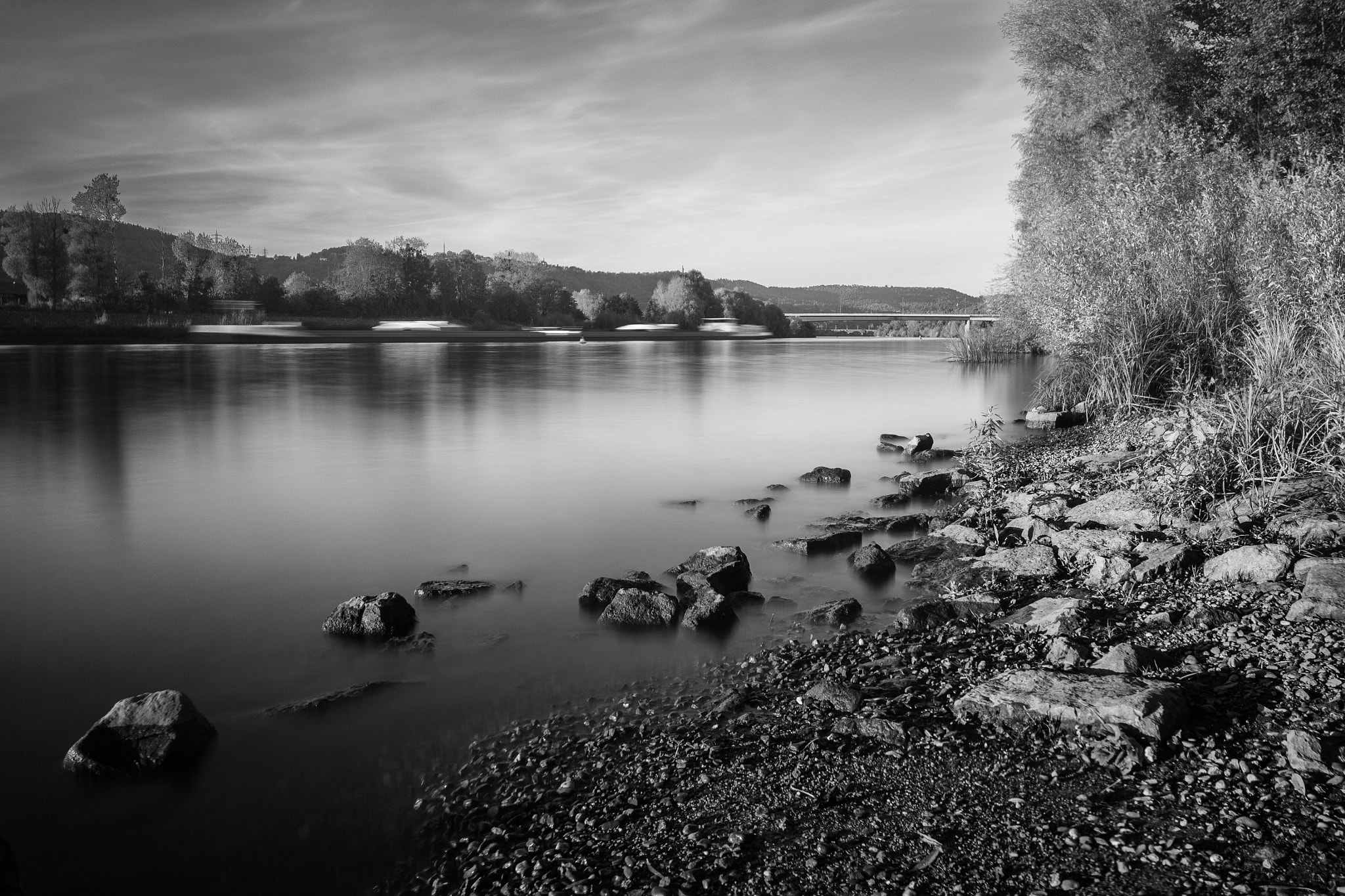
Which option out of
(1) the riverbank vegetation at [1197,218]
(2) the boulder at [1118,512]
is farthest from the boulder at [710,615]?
(1) the riverbank vegetation at [1197,218]

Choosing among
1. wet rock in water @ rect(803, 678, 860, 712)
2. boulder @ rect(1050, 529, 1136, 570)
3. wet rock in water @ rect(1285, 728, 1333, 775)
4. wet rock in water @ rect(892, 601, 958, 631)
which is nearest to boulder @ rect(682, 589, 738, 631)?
wet rock in water @ rect(892, 601, 958, 631)

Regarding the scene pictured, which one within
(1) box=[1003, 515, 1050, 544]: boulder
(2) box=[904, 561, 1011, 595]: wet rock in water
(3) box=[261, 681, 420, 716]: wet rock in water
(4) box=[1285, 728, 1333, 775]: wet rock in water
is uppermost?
(1) box=[1003, 515, 1050, 544]: boulder

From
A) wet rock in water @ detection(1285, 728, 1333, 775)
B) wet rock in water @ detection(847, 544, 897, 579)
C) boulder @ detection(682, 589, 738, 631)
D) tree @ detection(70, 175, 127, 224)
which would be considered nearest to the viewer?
wet rock in water @ detection(1285, 728, 1333, 775)

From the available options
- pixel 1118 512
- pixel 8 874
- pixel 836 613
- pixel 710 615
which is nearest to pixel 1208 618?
pixel 836 613

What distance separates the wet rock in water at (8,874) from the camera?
4477 mm

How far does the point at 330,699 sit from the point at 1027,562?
743 cm

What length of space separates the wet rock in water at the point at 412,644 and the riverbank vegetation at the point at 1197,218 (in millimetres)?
9234

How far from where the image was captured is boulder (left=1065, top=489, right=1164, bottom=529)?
10352 millimetres

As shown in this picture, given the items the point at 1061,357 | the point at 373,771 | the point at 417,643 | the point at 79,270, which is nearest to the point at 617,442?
the point at 1061,357

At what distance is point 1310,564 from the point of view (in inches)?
313

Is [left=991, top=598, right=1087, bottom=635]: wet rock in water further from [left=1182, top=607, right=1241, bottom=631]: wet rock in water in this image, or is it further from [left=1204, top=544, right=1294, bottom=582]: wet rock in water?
[left=1204, top=544, right=1294, bottom=582]: wet rock in water

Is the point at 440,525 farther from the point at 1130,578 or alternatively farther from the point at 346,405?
the point at 346,405

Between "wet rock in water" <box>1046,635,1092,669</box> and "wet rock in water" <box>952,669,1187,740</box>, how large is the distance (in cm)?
48

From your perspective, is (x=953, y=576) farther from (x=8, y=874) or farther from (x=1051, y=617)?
(x=8, y=874)
